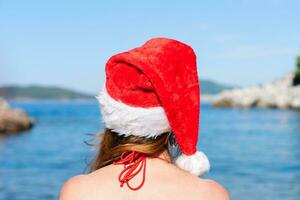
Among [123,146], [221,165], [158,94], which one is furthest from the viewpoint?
[221,165]

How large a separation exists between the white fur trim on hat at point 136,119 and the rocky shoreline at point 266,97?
248 feet

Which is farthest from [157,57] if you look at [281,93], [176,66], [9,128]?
[281,93]

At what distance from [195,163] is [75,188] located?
412 mm

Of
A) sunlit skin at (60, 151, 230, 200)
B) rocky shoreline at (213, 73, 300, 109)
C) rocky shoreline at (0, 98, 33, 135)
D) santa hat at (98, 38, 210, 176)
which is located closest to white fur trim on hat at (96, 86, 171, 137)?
santa hat at (98, 38, 210, 176)

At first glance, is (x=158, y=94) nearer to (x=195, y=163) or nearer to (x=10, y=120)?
(x=195, y=163)

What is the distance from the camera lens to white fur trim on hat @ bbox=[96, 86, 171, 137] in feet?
7.05

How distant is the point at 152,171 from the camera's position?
83.8 inches

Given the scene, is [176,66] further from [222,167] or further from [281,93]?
[281,93]

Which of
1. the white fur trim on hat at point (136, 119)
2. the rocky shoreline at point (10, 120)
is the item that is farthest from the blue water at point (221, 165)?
the rocky shoreline at point (10, 120)

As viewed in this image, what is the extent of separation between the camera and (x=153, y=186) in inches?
82.4

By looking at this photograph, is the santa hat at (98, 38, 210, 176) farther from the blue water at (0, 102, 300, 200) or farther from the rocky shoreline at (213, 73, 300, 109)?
the rocky shoreline at (213, 73, 300, 109)

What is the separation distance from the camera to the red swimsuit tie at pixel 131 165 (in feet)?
6.96

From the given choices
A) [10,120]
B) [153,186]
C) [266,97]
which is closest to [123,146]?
[153,186]

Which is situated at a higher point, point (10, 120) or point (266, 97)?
point (10, 120)
